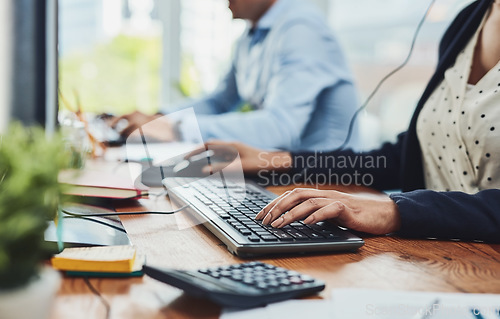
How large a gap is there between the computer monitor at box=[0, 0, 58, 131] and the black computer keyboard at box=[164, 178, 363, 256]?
1.36 metres

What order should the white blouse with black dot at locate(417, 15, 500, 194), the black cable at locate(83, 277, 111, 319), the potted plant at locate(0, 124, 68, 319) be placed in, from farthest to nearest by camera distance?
the white blouse with black dot at locate(417, 15, 500, 194), the black cable at locate(83, 277, 111, 319), the potted plant at locate(0, 124, 68, 319)

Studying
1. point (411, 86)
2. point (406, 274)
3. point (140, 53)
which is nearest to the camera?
point (406, 274)

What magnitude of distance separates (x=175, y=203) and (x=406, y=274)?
18.2 inches

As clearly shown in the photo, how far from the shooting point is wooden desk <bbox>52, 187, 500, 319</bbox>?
468 millimetres

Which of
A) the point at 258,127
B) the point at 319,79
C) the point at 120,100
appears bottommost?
the point at 120,100

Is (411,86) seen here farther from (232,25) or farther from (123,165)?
(123,165)

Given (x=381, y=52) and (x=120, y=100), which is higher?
(x=381, y=52)

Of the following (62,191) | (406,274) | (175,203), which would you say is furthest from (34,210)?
(175,203)

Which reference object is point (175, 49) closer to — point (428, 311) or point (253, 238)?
point (253, 238)

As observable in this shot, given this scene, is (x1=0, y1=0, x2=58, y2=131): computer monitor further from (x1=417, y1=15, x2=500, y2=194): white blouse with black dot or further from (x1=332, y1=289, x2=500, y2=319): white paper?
(x1=332, y1=289, x2=500, y2=319): white paper

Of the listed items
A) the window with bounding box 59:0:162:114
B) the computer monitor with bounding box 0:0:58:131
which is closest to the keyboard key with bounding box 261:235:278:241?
the computer monitor with bounding box 0:0:58:131

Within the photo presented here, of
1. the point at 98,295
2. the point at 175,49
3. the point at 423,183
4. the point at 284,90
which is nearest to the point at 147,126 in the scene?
the point at 284,90

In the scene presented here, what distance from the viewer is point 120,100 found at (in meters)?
3.04

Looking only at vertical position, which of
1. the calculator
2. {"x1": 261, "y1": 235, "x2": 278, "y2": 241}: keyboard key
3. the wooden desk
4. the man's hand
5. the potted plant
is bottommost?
the man's hand
